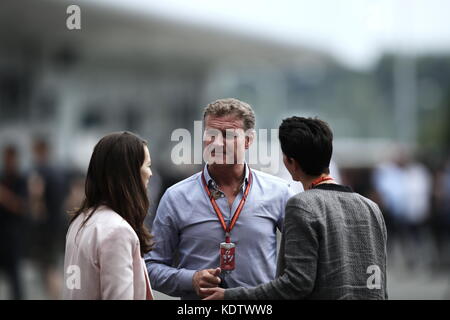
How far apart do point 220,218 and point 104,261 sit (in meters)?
0.69

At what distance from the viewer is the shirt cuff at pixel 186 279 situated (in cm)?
323

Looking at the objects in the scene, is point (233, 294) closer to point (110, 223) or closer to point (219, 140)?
point (110, 223)

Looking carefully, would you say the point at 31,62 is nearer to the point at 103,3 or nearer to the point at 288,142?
the point at 103,3

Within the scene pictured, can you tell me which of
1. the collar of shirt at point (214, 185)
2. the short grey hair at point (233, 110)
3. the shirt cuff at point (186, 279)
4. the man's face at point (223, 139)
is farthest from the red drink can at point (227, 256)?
the short grey hair at point (233, 110)

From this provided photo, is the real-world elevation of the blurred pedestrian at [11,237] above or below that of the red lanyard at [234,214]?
below

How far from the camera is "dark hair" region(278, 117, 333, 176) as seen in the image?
9.80ft

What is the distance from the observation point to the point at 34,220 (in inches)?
398

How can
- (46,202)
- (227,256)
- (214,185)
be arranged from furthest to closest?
(46,202)
(214,185)
(227,256)

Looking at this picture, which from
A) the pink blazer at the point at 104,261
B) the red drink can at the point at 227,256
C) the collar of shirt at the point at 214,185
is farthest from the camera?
the collar of shirt at the point at 214,185

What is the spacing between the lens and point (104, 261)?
2.75 meters

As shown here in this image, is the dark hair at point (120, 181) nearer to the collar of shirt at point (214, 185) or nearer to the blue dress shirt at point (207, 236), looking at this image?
the blue dress shirt at point (207, 236)

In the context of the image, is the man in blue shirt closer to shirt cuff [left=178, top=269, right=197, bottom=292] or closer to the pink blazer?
shirt cuff [left=178, top=269, right=197, bottom=292]

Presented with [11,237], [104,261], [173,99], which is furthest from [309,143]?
[173,99]

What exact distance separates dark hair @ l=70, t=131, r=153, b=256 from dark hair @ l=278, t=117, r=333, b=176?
0.60 meters
